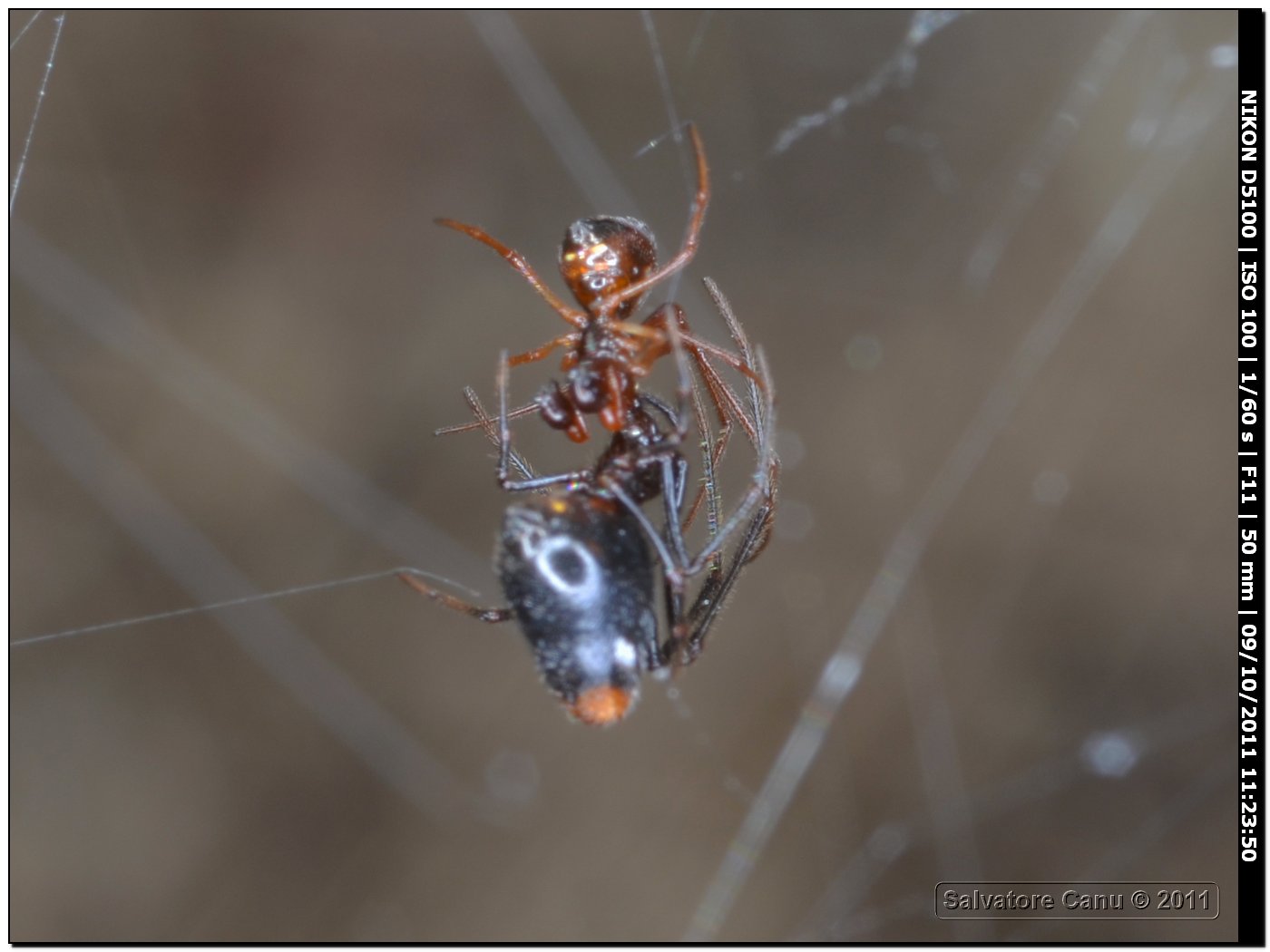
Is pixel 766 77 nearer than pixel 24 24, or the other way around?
pixel 24 24

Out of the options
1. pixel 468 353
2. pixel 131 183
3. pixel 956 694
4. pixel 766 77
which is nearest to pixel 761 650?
pixel 956 694

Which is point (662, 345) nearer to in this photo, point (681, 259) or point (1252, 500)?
point (681, 259)

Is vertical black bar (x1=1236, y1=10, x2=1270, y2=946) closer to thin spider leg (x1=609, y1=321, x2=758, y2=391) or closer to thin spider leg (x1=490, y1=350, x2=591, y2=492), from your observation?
thin spider leg (x1=609, y1=321, x2=758, y2=391)

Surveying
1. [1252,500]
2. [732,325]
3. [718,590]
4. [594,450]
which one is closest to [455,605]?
[718,590]

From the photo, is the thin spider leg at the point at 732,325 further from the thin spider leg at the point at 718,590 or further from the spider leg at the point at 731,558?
the thin spider leg at the point at 718,590

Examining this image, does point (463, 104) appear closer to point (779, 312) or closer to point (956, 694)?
point (779, 312)

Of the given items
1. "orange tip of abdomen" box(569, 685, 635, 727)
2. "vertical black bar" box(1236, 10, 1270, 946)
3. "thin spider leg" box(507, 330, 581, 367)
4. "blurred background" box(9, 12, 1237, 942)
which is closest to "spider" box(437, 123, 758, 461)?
"thin spider leg" box(507, 330, 581, 367)
